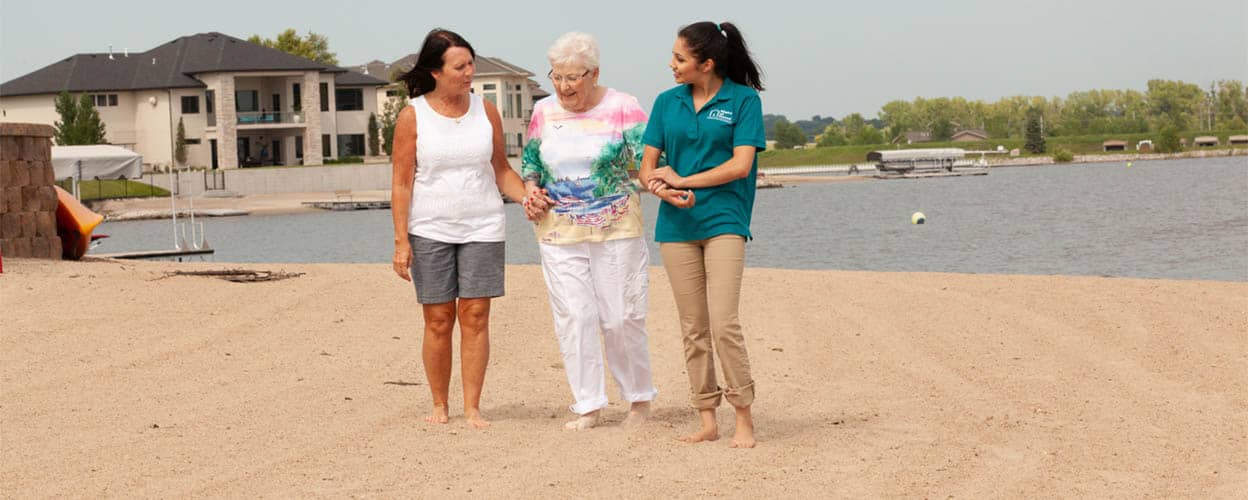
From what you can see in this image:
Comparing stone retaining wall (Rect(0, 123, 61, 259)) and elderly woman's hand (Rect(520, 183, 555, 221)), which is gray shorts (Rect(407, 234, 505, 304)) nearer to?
elderly woman's hand (Rect(520, 183, 555, 221))

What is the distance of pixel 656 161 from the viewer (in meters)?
6.38

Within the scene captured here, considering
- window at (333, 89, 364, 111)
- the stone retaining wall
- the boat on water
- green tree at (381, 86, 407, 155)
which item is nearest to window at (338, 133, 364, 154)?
window at (333, 89, 364, 111)

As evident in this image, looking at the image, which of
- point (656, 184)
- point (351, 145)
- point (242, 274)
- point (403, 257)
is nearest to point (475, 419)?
point (403, 257)

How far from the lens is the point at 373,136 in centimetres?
8344

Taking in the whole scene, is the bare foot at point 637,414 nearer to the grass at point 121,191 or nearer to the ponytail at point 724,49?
the ponytail at point 724,49

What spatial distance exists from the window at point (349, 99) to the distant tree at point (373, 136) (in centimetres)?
93

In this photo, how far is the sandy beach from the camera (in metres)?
5.87

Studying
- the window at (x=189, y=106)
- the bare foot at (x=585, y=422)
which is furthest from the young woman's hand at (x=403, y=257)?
the window at (x=189, y=106)

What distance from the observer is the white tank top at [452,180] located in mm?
6773

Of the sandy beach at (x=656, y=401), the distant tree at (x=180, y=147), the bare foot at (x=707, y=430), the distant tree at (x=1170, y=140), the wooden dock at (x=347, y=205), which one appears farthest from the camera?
the distant tree at (x=1170, y=140)

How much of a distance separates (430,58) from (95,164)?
35269 mm

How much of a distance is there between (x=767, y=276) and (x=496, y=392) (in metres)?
6.45

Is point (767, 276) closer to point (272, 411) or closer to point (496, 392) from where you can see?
point (496, 392)

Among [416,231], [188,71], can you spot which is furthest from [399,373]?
[188,71]
